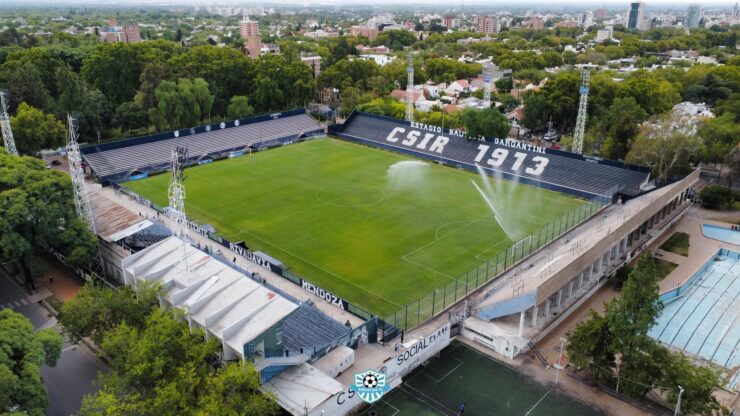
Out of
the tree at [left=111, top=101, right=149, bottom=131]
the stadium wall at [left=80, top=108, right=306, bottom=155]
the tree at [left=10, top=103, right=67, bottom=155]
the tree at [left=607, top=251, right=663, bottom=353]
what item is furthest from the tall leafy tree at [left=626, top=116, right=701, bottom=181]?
the tree at [left=111, top=101, right=149, bottom=131]

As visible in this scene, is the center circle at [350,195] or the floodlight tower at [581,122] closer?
the center circle at [350,195]

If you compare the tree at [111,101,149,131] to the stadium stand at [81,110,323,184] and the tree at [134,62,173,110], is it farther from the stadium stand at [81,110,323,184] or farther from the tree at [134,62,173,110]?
the stadium stand at [81,110,323,184]

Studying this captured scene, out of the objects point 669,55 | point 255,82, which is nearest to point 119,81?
point 255,82

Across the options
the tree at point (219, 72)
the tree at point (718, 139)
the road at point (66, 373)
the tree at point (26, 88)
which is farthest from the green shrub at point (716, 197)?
the tree at point (26, 88)

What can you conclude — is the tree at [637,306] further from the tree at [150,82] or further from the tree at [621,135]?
the tree at [150,82]

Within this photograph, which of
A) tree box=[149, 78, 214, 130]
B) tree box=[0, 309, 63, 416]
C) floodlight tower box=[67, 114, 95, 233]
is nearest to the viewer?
tree box=[0, 309, 63, 416]
